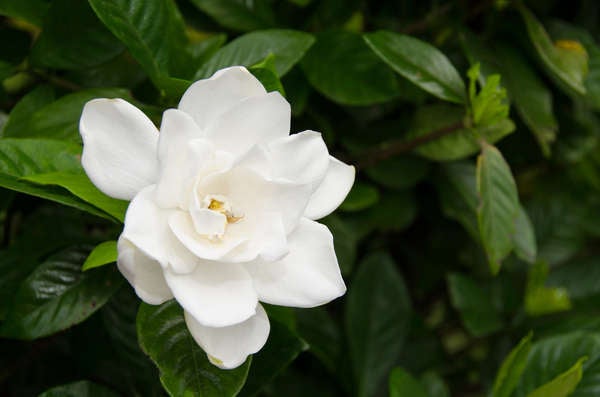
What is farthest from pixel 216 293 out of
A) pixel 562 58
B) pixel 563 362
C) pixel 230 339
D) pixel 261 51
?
pixel 562 58

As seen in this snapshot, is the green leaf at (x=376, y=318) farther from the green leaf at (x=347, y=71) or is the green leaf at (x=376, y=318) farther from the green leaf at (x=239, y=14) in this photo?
the green leaf at (x=239, y=14)

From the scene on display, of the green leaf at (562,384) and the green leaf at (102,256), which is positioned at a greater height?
the green leaf at (102,256)

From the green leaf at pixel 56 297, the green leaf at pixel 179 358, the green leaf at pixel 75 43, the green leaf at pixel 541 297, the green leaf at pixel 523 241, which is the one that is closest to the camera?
the green leaf at pixel 179 358

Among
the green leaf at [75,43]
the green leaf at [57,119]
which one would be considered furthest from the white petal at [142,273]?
the green leaf at [75,43]

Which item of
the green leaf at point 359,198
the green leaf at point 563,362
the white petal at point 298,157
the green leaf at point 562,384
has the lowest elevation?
the green leaf at point 563,362

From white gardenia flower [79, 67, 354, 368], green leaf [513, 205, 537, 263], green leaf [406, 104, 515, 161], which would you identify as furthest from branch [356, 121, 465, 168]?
white gardenia flower [79, 67, 354, 368]

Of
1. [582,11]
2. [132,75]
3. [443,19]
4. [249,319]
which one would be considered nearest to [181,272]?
[249,319]

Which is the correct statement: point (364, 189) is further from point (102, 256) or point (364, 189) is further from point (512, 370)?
point (102, 256)
